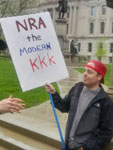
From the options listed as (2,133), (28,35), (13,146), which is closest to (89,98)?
(28,35)

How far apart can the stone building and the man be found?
64624 mm

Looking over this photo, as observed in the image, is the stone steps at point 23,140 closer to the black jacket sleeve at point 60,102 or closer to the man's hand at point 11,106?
the black jacket sleeve at point 60,102

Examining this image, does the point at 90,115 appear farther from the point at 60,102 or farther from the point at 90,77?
the point at 60,102

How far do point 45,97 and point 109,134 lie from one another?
20.9ft

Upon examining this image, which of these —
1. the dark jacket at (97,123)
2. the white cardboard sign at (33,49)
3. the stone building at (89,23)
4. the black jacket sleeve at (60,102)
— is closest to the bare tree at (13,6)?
the white cardboard sign at (33,49)

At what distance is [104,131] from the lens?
9.04 ft

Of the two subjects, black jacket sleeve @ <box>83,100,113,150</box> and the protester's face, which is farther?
the protester's face

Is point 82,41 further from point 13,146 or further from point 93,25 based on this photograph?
point 13,146

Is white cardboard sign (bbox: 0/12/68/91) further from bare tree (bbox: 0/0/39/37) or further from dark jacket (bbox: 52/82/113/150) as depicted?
bare tree (bbox: 0/0/39/37)

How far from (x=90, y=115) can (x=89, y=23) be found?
238 ft

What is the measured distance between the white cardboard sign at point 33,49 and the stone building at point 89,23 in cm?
6437

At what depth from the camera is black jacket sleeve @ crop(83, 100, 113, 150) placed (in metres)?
2.73

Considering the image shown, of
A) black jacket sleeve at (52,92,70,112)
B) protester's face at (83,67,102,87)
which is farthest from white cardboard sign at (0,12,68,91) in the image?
protester's face at (83,67,102,87)

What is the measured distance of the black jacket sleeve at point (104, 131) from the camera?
2.73m
